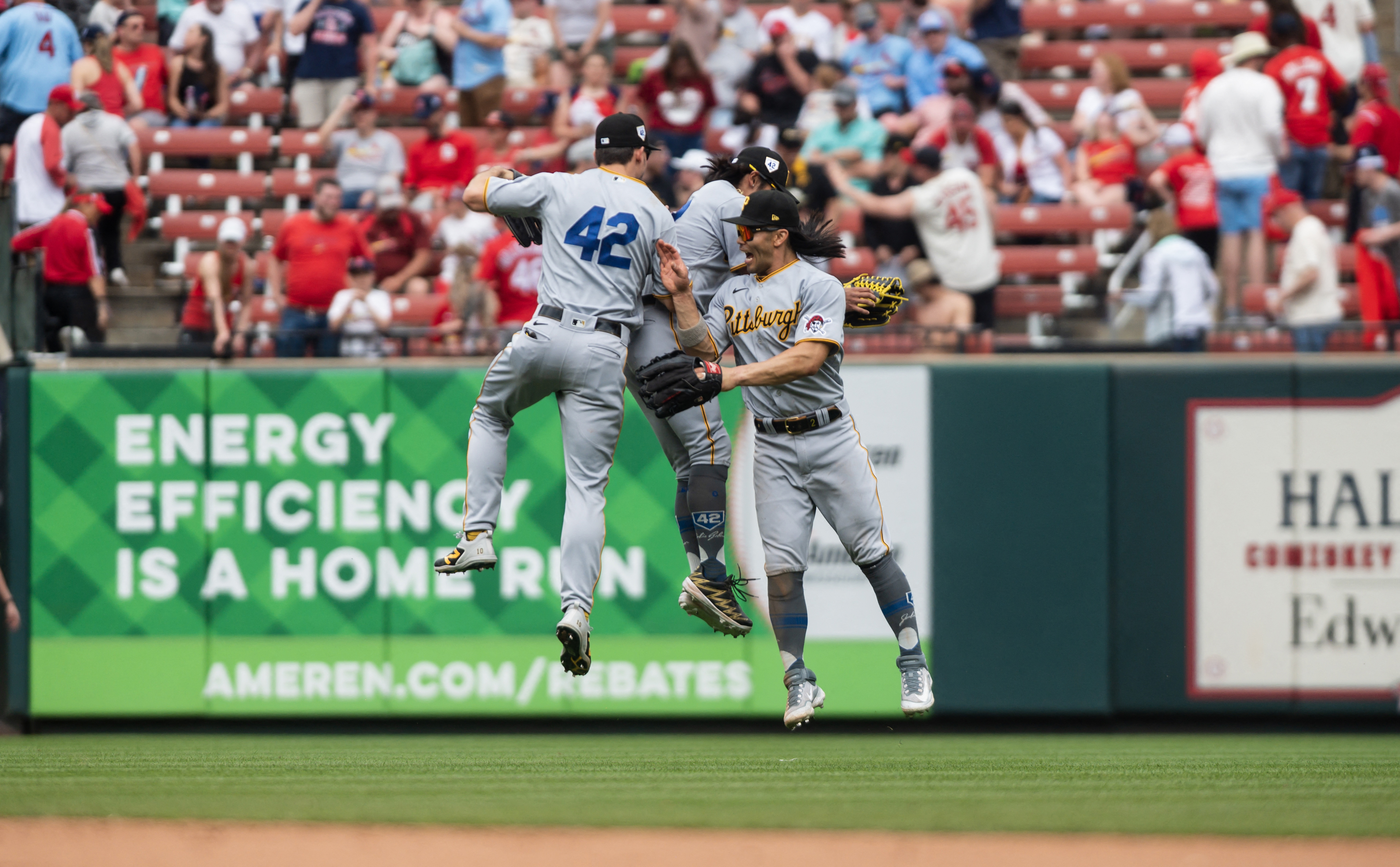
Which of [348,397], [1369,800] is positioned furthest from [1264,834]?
[348,397]

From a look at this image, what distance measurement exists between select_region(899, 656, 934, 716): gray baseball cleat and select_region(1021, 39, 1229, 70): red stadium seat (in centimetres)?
923

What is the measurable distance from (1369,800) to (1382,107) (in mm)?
7812

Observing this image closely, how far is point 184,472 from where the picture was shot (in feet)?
34.4

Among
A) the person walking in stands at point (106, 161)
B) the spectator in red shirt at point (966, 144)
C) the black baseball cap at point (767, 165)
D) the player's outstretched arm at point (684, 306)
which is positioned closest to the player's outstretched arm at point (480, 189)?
the player's outstretched arm at point (684, 306)

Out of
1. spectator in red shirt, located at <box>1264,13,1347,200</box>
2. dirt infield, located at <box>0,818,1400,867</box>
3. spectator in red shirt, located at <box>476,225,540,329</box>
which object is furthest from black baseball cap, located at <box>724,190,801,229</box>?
spectator in red shirt, located at <box>1264,13,1347,200</box>

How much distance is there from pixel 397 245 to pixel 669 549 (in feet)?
11.1

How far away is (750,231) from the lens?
688 cm

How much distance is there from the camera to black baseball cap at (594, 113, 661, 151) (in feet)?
22.1

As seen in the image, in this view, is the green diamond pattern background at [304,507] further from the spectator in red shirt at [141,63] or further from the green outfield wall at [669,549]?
the spectator in red shirt at [141,63]

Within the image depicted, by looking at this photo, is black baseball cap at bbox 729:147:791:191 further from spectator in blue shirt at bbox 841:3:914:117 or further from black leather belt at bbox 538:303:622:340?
spectator in blue shirt at bbox 841:3:914:117

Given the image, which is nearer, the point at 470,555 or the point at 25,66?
the point at 470,555

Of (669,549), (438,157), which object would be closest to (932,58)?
(438,157)

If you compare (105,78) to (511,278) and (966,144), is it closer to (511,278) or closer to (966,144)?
(511,278)

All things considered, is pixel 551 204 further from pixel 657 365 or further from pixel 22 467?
pixel 22 467
